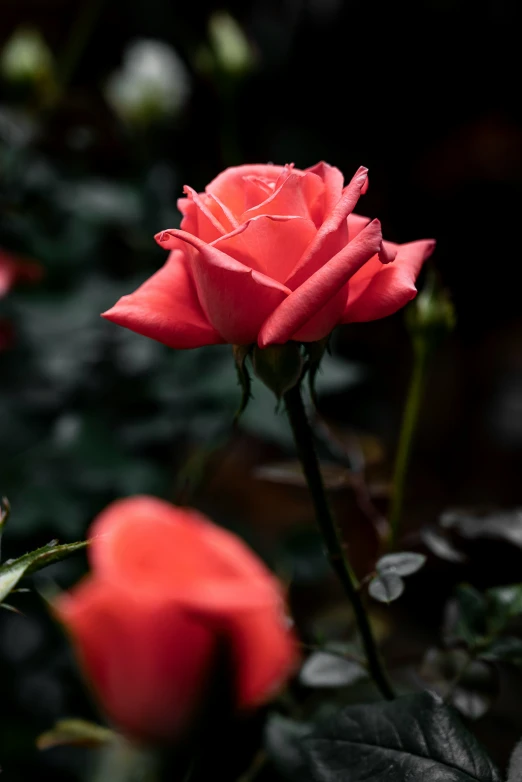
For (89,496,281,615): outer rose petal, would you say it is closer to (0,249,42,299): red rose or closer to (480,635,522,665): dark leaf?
(480,635,522,665): dark leaf

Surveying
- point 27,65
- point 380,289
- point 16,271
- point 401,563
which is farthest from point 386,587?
point 27,65

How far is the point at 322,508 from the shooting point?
30 cm

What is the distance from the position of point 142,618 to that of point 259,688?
65 millimetres

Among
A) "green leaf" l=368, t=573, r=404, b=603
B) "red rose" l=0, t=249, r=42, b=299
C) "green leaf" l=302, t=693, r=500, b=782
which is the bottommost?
"green leaf" l=302, t=693, r=500, b=782

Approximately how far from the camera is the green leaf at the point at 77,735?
1.21ft

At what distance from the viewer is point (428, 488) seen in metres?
1.64

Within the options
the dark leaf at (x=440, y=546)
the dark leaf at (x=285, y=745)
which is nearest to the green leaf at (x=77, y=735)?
the dark leaf at (x=285, y=745)

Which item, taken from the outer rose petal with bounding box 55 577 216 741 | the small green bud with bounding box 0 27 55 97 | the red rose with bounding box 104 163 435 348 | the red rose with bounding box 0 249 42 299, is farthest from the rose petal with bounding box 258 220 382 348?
the small green bud with bounding box 0 27 55 97

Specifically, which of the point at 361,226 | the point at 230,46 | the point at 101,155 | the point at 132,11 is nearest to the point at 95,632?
the point at 361,226

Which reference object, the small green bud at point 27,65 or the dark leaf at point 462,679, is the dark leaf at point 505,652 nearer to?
the dark leaf at point 462,679

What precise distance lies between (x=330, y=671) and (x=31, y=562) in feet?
0.61

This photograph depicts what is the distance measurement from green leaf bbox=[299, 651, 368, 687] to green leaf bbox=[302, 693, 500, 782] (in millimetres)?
61

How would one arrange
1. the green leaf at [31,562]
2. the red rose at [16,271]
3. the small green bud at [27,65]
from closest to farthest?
1. the green leaf at [31,562]
2. the red rose at [16,271]
3. the small green bud at [27,65]

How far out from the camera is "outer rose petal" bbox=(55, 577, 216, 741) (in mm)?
265
